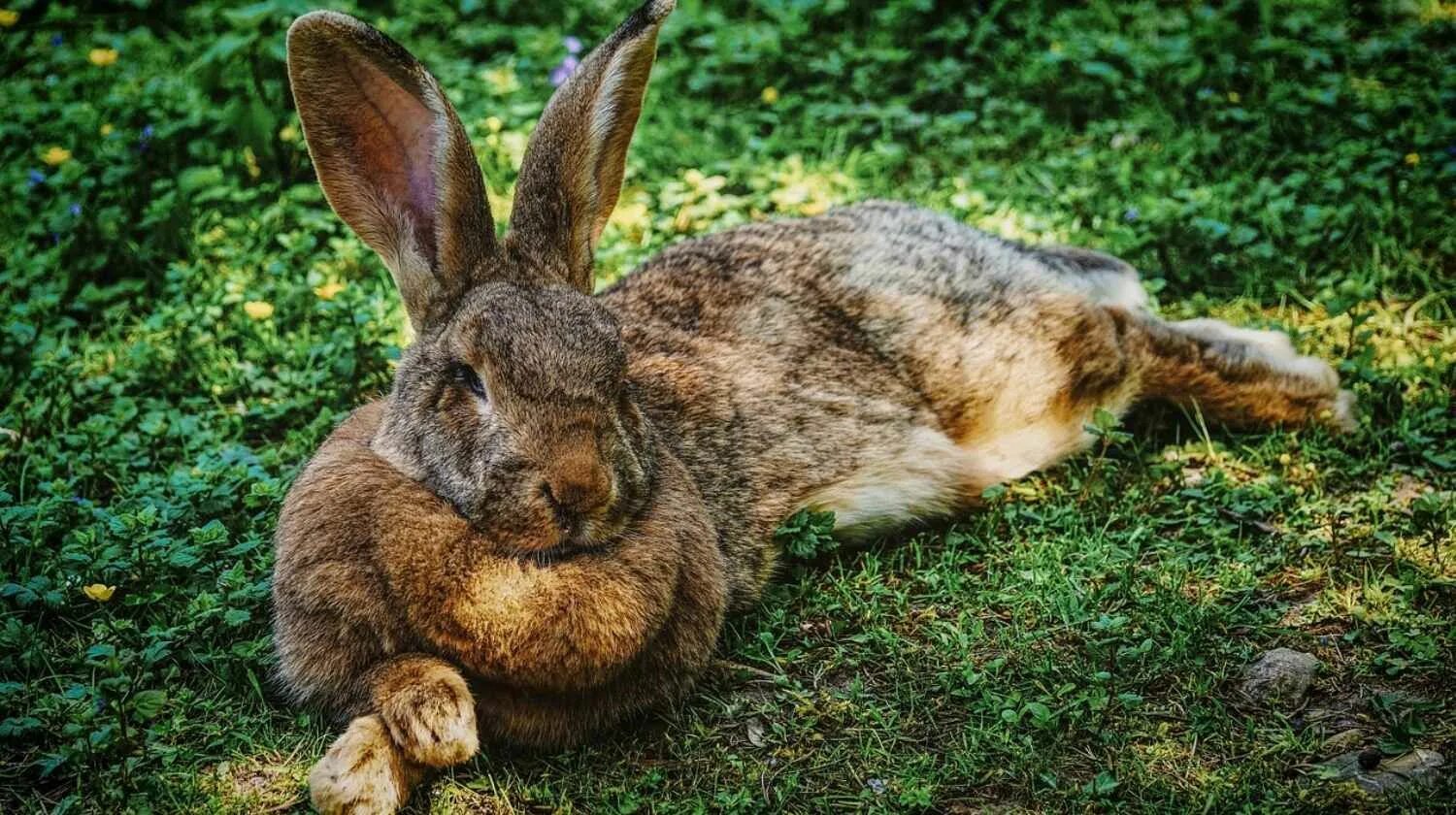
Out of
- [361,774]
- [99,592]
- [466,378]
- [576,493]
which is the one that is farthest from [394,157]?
[361,774]

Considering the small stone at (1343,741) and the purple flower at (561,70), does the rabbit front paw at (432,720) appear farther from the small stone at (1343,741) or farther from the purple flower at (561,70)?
the purple flower at (561,70)

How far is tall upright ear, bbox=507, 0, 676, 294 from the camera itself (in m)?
3.94

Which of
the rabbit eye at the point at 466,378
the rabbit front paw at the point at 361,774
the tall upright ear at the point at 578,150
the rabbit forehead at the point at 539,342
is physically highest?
the tall upright ear at the point at 578,150

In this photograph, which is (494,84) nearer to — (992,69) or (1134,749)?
(992,69)

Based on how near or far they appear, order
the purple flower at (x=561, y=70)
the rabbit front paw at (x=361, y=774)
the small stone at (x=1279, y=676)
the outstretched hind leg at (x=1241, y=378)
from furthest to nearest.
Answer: the purple flower at (x=561, y=70) → the outstretched hind leg at (x=1241, y=378) → the small stone at (x=1279, y=676) → the rabbit front paw at (x=361, y=774)

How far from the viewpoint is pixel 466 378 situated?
3568 millimetres

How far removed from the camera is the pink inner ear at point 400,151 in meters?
3.89

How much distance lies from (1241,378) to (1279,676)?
1525mm

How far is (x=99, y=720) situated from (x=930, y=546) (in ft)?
8.07

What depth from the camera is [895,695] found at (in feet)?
12.4

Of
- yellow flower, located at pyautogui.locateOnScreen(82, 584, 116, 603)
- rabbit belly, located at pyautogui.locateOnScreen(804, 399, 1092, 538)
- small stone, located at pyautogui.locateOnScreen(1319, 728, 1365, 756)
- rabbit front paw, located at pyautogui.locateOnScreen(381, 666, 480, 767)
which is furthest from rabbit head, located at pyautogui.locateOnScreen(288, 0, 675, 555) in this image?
small stone, located at pyautogui.locateOnScreen(1319, 728, 1365, 756)

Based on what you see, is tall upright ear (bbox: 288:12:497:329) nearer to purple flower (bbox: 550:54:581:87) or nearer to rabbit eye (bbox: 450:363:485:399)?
rabbit eye (bbox: 450:363:485:399)

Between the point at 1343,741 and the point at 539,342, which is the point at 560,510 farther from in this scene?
the point at 1343,741

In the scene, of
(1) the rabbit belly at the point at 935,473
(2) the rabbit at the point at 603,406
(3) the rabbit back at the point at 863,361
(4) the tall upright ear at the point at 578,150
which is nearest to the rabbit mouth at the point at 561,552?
(2) the rabbit at the point at 603,406
